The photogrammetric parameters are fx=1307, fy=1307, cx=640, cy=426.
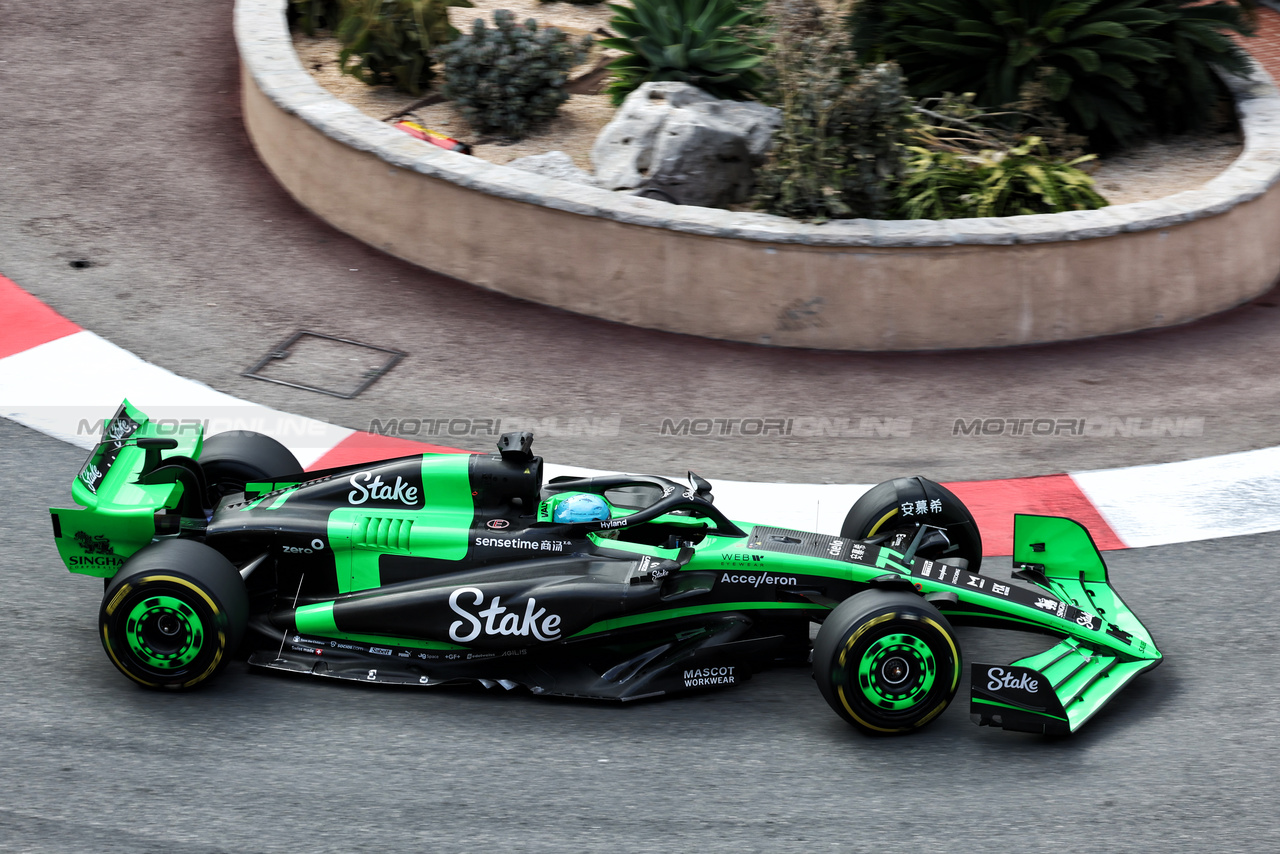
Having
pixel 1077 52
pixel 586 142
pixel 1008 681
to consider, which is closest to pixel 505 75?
pixel 586 142

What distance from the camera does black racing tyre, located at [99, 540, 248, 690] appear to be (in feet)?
16.1

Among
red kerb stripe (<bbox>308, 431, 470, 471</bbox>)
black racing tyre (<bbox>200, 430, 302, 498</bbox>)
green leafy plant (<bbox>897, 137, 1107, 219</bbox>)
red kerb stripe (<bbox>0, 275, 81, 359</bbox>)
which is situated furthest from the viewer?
green leafy plant (<bbox>897, 137, 1107, 219</bbox>)

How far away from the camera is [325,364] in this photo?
26.0 ft

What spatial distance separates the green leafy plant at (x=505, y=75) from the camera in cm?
966

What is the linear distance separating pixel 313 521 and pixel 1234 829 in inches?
143

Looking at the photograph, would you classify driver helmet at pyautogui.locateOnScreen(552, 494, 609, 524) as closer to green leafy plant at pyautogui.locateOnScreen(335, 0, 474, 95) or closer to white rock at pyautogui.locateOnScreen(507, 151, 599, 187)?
white rock at pyautogui.locateOnScreen(507, 151, 599, 187)

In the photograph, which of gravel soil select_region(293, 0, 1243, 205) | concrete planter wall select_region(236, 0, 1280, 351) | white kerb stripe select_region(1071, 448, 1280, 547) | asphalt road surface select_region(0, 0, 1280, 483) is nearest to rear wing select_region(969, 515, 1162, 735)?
white kerb stripe select_region(1071, 448, 1280, 547)

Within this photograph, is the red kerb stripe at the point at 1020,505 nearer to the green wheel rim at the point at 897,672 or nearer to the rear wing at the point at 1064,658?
the rear wing at the point at 1064,658

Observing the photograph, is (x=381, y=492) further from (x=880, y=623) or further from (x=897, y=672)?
(x=897, y=672)

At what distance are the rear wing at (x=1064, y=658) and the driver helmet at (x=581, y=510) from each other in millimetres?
1572

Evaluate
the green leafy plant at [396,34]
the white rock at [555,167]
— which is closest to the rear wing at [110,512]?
the white rock at [555,167]

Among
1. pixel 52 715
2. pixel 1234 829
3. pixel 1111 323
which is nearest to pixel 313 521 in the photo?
pixel 52 715

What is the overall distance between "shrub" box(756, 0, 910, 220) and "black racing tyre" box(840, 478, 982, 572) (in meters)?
2.97

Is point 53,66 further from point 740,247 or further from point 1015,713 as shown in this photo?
point 1015,713
